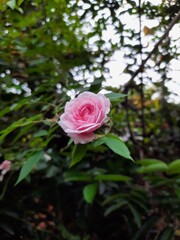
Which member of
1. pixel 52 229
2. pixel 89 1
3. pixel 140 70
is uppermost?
pixel 89 1

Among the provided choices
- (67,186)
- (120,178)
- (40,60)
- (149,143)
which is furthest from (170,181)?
(40,60)

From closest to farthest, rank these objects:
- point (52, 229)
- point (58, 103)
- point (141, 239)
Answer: point (58, 103)
point (141, 239)
point (52, 229)

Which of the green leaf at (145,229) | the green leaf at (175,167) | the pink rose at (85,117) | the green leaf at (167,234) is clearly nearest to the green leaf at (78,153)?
the pink rose at (85,117)

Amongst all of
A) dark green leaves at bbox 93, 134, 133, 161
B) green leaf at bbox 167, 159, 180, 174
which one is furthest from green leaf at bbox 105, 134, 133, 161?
green leaf at bbox 167, 159, 180, 174

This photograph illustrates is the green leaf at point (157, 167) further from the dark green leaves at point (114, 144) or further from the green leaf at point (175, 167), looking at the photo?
the dark green leaves at point (114, 144)

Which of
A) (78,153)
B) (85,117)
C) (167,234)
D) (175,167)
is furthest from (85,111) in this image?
(167,234)

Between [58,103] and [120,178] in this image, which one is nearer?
[58,103]

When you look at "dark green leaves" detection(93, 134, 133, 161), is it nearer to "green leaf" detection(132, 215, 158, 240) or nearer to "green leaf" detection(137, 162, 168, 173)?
"green leaf" detection(137, 162, 168, 173)

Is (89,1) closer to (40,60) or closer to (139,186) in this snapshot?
(40,60)
